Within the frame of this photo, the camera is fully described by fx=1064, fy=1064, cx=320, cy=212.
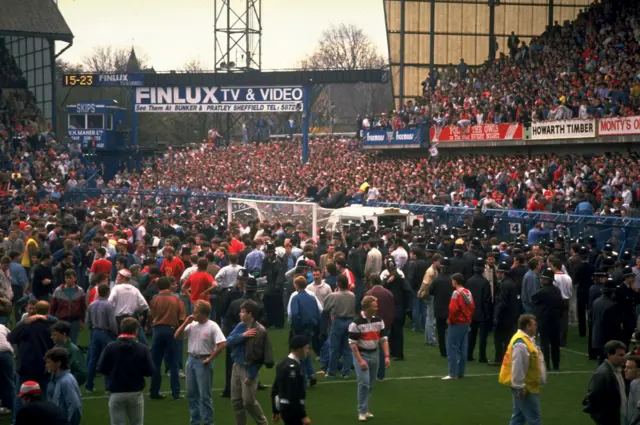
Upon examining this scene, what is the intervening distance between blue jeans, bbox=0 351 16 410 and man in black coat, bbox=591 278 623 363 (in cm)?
801

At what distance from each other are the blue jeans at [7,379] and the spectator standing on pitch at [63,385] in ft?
8.64

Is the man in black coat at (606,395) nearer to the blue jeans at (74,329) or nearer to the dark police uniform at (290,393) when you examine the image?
the dark police uniform at (290,393)

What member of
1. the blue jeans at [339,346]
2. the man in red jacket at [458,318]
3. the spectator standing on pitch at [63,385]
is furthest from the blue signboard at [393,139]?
the spectator standing on pitch at [63,385]

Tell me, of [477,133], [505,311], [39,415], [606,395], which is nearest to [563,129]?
[477,133]

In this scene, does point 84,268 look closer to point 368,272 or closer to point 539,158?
point 368,272

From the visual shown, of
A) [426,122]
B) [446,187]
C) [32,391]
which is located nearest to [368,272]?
[32,391]

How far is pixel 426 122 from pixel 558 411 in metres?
32.4

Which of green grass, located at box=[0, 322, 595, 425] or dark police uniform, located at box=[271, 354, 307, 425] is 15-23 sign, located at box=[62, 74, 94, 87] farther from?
dark police uniform, located at box=[271, 354, 307, 425]

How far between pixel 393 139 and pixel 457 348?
3214 cm

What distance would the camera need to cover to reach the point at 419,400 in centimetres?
1524

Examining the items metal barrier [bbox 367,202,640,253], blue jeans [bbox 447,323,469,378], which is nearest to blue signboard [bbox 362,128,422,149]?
metal barrier [bbox 367,202,640,253]

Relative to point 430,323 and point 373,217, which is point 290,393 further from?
point 373,217

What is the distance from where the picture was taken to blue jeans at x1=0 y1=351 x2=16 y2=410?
13.2m

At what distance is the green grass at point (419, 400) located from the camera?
14070mm
